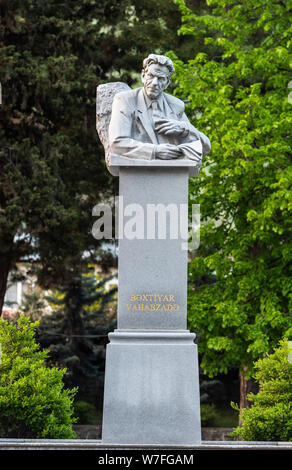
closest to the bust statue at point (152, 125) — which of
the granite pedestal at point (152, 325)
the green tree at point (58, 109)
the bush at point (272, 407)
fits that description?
the granite pedestal at point (152, 325)

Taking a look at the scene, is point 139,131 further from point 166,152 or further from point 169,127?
point 166,152

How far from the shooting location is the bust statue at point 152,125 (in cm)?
832

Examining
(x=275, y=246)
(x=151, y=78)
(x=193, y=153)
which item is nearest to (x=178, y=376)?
(x=193, y=153)

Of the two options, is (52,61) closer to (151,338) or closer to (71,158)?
(71,158)

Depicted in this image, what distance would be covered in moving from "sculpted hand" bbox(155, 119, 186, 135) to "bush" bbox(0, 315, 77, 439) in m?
3.37

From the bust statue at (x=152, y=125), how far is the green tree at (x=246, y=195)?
502cm

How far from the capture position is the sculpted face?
8.60 m

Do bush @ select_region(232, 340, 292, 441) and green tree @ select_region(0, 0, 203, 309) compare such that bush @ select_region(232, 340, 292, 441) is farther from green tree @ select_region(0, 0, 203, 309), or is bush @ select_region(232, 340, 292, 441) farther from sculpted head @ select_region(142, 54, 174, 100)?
green tree @ select_region(0, 0, 203, 309)

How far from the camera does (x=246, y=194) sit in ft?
50.2

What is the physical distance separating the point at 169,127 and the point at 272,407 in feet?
12.2

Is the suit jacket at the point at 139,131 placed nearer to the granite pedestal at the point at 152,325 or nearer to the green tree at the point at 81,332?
the granite pedestal at the point at 152,325

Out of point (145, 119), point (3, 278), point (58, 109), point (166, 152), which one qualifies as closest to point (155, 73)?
point (145, 119)

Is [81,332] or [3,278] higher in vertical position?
[3,278]
